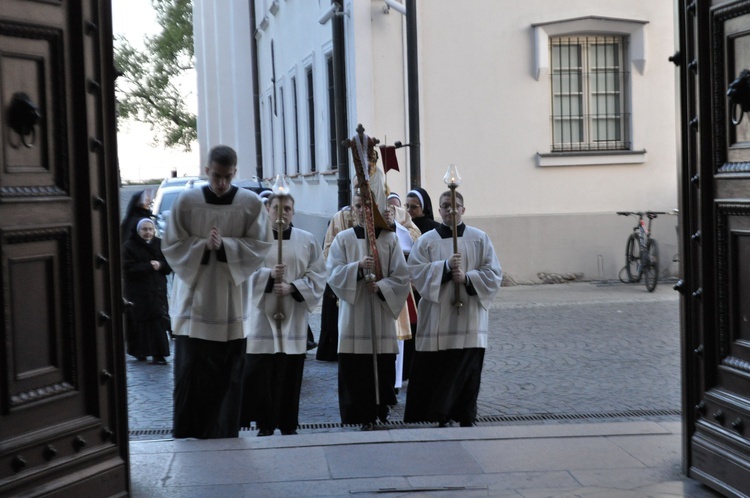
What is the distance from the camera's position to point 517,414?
8.53 metres

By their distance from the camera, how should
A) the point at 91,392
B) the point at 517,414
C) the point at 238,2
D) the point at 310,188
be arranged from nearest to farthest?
the point at 91,392, the point at 517,414, the point at 310,188, the point at 238,2

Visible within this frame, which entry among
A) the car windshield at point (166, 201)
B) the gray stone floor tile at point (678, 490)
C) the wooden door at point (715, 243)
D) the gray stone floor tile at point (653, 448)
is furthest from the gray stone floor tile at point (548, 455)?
the car windshield at point (166, 201)

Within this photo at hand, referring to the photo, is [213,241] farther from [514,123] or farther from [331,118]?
[331,118]

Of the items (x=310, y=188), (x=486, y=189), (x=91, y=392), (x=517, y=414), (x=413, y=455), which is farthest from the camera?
(x=310, y=188)

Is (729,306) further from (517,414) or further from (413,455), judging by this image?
(517,414)

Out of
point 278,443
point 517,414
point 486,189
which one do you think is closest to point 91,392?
point 278,443

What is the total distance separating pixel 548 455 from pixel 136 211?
731 cm

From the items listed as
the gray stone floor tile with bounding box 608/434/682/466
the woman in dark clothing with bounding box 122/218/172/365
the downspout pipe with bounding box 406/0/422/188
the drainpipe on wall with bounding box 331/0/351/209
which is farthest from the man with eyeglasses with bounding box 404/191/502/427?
the drainpipe on wall with bounding box 331/0/351/209

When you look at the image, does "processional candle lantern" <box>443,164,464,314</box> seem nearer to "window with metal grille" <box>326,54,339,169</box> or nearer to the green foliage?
"window with metal grille" <box>326,54,339,169</box>

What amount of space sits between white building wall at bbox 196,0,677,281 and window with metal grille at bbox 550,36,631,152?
28cm

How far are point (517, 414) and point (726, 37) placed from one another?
4.23m

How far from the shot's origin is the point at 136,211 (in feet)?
39.9

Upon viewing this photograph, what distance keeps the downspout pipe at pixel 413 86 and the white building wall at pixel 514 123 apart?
0.96 meters

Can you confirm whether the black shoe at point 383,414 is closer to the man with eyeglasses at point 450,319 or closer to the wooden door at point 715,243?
the man with eyeglasses at point 450,319
